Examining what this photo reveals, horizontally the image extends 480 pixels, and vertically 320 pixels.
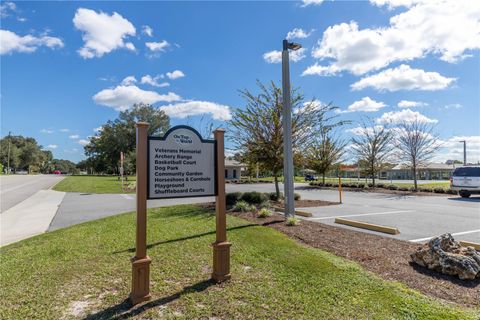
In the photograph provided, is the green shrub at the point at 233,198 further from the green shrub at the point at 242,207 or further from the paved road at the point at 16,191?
the paved road at the point at 16,191

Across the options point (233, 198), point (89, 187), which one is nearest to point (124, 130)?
point (89, 187)

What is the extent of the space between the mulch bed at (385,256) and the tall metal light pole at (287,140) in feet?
1.95

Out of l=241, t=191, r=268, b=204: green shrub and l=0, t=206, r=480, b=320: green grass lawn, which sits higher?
l=241, t=191, r=268, b=204: green shrub

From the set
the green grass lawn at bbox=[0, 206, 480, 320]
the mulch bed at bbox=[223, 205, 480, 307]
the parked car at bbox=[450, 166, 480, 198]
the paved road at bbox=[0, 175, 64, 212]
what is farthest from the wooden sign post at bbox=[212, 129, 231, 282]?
the parked car at bbox=[450, 166, 480, 198]

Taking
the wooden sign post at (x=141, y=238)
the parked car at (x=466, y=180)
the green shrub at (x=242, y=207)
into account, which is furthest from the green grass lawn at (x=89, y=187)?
the parked car at (x=466, y=180)

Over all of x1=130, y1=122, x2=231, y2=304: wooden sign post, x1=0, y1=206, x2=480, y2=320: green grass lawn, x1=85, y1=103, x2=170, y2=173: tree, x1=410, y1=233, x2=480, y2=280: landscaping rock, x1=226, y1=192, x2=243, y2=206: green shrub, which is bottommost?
x1=0, y1=206, x2=480, y2=320: green grass lawn

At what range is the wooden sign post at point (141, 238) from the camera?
362 cm

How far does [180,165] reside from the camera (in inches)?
165

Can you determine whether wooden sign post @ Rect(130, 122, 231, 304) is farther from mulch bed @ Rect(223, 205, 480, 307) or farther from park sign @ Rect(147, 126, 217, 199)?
mulch bed @ Rect(223, 205, 480, 307)

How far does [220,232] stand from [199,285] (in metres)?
0.74

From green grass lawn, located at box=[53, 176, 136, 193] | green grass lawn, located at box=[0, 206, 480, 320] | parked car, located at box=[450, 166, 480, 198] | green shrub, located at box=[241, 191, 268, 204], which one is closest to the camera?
green grass lawn, located at box=[0, 206, 480, 320]

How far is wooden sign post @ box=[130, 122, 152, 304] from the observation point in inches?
143

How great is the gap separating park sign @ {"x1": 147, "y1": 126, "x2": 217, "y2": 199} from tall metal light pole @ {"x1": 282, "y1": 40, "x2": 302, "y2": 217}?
14.4 feet

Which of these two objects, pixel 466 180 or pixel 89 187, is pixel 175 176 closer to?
pixel 466 180
